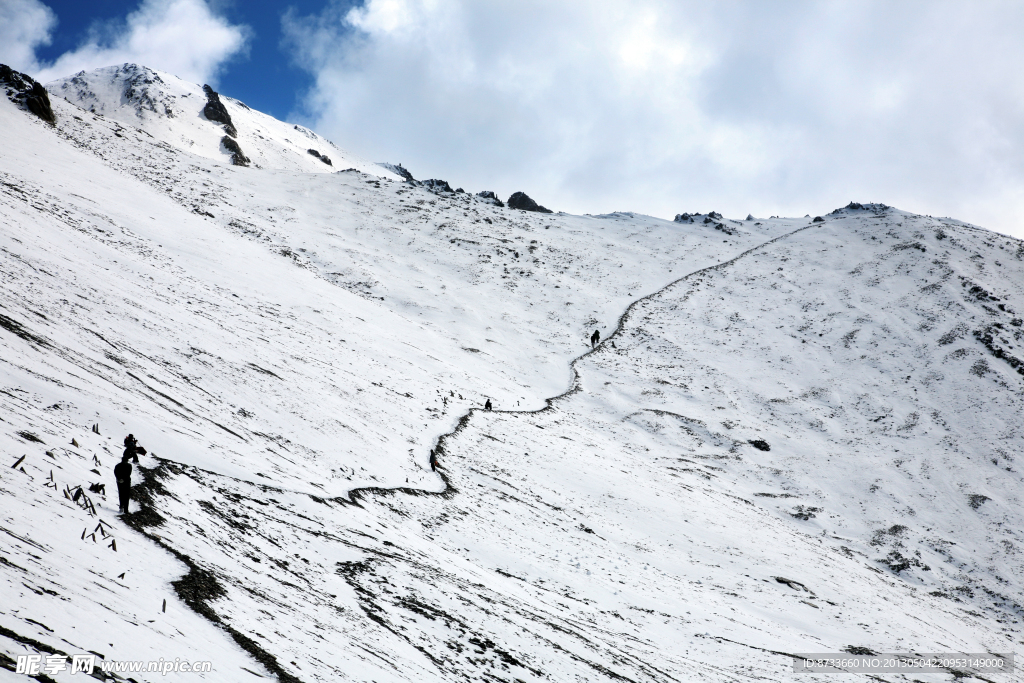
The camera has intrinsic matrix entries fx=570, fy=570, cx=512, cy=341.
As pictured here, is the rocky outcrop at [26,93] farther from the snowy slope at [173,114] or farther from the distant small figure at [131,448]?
the distant small figure at [131,448]

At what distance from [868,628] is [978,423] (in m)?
24.5

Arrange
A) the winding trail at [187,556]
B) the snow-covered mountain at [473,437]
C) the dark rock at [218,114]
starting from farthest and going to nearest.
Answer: the dark rock at [218,114]
the snow-covered mountain at [473,437]
the winding trail at [187,556]

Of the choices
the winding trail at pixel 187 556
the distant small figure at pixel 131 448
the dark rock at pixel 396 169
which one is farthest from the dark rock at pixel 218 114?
the distant small figure at pixel 131 448

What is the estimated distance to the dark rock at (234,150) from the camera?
101m

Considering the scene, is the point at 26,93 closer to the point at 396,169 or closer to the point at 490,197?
the point at 490,197

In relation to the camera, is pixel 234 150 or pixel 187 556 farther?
pixel 234 150

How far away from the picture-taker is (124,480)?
10.6m

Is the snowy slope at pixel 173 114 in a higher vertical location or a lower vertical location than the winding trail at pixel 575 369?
higher

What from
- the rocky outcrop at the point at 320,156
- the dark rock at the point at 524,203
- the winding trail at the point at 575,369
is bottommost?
the winding trail at the point at 575,369

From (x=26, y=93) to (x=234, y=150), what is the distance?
57.1 meters

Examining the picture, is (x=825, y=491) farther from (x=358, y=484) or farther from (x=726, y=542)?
(x=358, y=484)

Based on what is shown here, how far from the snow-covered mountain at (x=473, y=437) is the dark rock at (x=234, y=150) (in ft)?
134

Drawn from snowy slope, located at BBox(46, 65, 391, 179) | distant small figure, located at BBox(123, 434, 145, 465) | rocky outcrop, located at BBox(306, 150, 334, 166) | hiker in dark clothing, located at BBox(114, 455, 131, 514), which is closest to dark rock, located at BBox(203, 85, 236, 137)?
snowy slope, located at BBox(46, 65, 391, 179)

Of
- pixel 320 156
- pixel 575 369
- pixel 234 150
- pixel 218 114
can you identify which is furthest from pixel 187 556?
pixel 320 156
